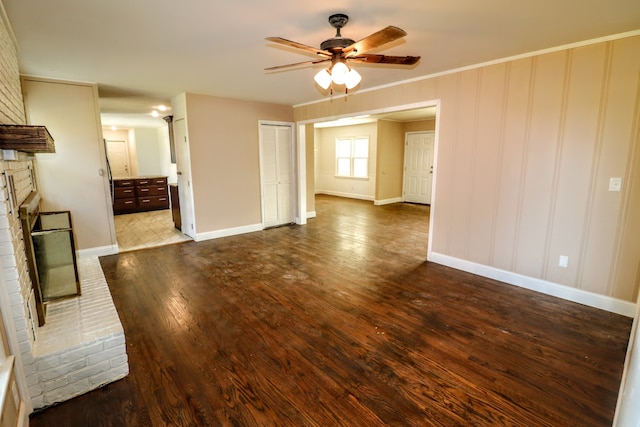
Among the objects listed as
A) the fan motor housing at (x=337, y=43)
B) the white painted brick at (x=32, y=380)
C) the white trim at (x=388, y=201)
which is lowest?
the white painted brick at (x=32, y=380)

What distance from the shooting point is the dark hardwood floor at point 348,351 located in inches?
67.6

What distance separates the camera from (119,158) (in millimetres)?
9219

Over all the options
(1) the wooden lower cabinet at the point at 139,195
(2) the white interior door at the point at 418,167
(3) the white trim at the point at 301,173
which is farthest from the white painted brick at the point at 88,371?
(2) the white interior door at the point at 418,167

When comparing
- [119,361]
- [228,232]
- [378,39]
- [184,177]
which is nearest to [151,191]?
[184,177]

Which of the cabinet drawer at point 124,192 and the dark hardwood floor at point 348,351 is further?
the cabinet drawer at point 124,192

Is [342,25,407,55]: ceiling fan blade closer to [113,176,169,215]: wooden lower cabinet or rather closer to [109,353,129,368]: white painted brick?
[109,353,129,368]: white painted brick

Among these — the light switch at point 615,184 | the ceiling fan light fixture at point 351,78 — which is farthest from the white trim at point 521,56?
the ceiling fan light fixture at point 351,78

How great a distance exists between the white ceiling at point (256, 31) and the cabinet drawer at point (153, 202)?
447 centimetres

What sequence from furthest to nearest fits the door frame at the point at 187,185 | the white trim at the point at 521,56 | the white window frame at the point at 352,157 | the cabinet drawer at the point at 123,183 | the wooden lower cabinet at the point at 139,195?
the white window frame at the point at 352,157 → the wooden lower cabinet at the point at 139,195 → the cabinet drawer at the point at 123,183 → the door frame at the point at 187,185 → the white trim at the point at 521,56

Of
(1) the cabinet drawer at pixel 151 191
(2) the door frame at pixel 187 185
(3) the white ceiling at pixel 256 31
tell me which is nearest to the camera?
(3) the white ceiling at pixel 256 31

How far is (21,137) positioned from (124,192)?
6.63m

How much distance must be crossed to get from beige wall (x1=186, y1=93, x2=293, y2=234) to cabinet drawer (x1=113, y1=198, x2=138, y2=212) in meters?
3.66

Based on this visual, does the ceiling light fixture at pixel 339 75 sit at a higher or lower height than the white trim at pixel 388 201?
higher

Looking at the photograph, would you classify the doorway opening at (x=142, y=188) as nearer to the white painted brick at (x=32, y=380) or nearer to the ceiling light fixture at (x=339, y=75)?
the white painted brick at (x=32, y=380)
